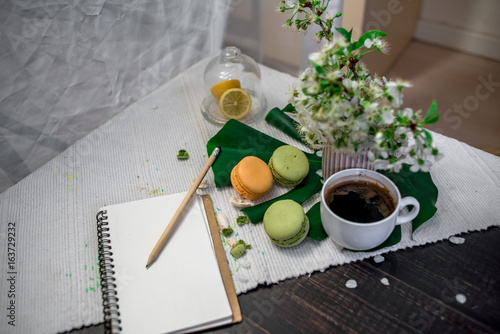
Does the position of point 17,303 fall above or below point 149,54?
below

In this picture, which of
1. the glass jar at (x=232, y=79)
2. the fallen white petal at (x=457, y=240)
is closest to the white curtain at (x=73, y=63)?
the glass jar at (x=232, y=79)

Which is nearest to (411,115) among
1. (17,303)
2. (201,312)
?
(201,312)

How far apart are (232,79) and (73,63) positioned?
0.38m

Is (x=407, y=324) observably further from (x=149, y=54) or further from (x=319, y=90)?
(x=149, y=54)

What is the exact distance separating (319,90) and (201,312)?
39cm

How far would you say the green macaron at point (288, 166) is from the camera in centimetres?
82

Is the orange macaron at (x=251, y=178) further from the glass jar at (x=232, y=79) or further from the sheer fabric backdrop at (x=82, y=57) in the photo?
the sheer fabric backdrop at (x=82, y=57)

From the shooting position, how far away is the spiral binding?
66cm

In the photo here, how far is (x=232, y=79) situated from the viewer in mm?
1087

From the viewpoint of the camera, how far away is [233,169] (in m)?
0.85

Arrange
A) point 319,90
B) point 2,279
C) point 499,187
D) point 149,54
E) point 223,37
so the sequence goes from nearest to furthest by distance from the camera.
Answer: point 319,90
point 2,279
point 499,187
point 149,54
point 223,37

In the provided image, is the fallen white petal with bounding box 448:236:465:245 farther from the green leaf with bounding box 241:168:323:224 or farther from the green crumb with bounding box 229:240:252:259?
the green crumb with bounding box 229:240:252:259

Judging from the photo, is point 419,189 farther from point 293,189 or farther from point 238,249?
point 238,249

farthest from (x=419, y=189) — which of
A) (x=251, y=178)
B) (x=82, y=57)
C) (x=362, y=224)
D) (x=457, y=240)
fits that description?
(x=82, y=57)
